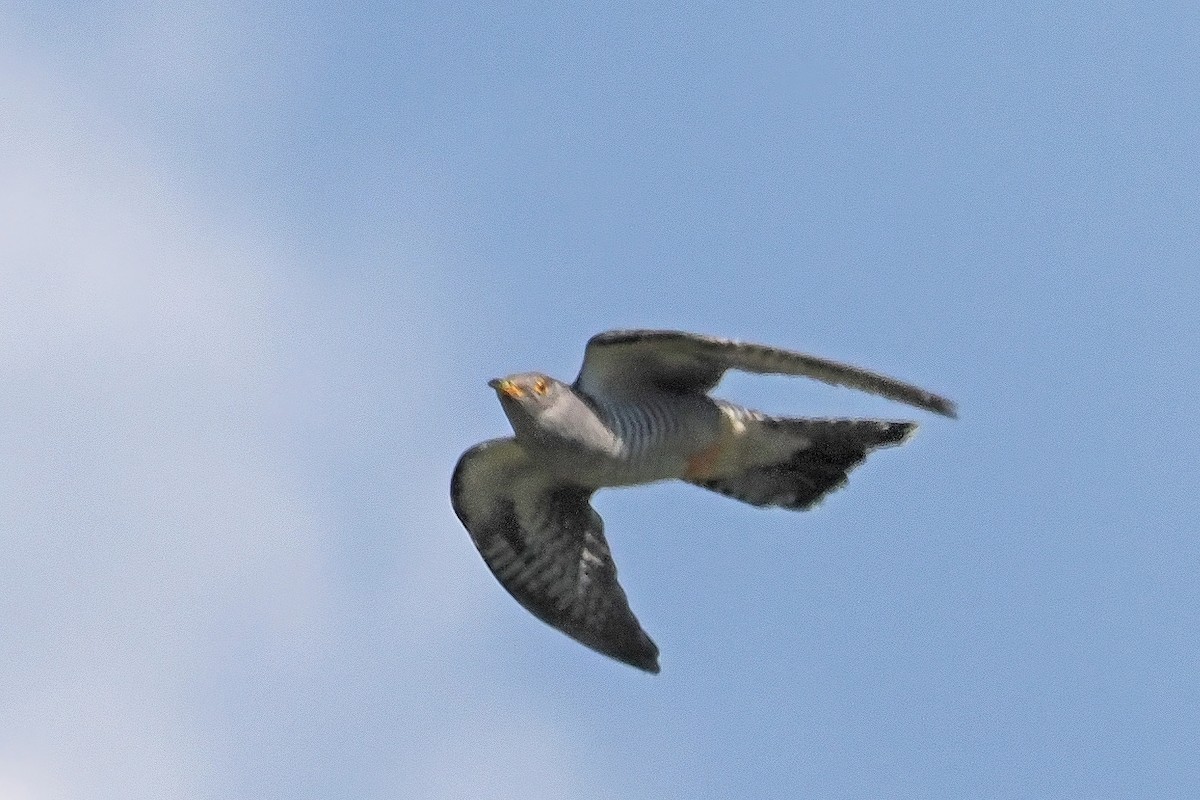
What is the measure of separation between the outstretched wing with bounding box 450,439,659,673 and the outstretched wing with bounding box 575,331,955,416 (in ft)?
3.66

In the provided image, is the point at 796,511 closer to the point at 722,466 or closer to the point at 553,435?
the point at 722,466

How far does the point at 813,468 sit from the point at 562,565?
171 cm

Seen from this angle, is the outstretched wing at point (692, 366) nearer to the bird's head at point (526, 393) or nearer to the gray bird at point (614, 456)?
the gray bird at point (614, 456)

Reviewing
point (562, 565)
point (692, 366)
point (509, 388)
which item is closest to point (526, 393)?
point (509, 388)

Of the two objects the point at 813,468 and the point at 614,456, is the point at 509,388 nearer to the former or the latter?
the point at 614,456

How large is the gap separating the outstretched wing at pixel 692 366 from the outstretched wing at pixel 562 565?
3.66ft

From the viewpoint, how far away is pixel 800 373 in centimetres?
1227

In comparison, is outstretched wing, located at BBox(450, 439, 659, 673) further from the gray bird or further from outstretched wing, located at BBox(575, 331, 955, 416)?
outstretched wing, located at BBox(575, 331, 955, 416)

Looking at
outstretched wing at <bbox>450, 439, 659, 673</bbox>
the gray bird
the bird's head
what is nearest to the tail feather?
the gray bird

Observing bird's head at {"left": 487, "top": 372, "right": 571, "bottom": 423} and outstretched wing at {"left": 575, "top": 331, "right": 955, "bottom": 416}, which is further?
bird's head at {"left": 487, "top": 372, "right": 571, "bottom": 423}

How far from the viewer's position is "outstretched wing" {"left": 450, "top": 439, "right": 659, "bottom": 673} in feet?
46.6

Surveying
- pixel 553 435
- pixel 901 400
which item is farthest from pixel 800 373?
pixel 553 435

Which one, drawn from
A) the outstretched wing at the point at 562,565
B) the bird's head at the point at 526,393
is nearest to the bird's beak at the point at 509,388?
the bird's head at the point at 526,393

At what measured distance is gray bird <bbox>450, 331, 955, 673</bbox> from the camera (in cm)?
1285
